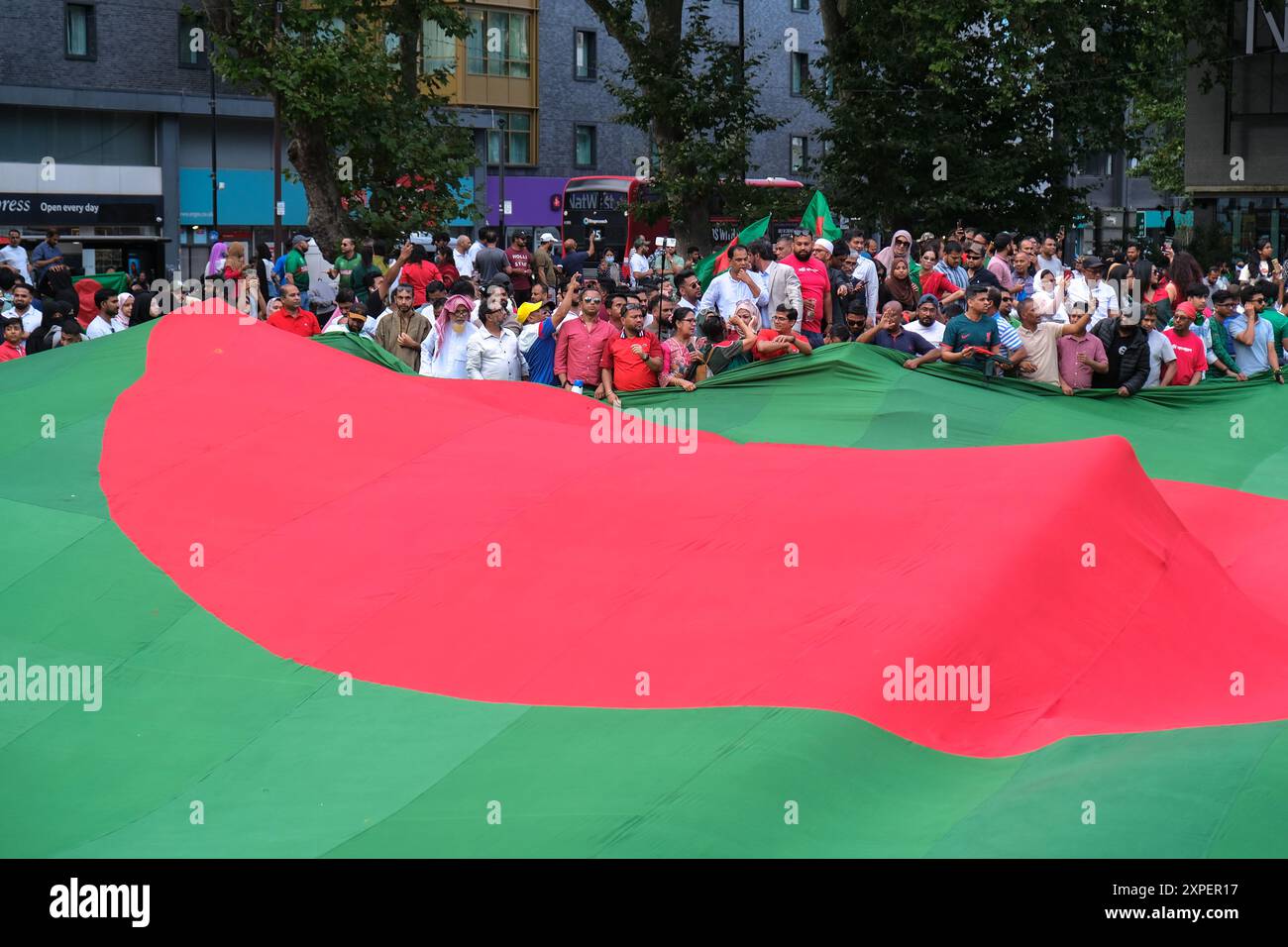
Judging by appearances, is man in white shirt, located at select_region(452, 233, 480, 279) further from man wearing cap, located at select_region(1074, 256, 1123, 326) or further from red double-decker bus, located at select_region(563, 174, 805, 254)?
red double-decker bus, located at select_region(563, 174, 805, 254)

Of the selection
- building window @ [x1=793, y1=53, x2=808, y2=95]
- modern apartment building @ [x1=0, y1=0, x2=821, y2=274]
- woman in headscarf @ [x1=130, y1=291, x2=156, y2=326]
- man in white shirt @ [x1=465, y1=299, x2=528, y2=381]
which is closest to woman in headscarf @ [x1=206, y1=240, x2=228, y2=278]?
woman in headscarf @ [x1=130, y1=291, x2=156, y2=326]

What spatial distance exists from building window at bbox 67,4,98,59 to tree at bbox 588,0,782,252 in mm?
21594

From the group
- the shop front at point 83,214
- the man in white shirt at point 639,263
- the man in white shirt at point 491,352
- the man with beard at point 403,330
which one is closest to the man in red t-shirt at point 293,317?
the man with beard at point 403,330

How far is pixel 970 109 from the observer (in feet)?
98.6

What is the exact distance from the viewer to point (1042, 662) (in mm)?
7359

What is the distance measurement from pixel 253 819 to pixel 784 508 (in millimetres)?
3282

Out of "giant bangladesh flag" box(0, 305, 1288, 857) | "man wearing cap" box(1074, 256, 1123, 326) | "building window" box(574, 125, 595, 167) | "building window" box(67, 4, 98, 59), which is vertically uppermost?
"building window" box(67, 4, 98, 59)

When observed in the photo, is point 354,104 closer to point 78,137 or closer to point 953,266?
point 953,266

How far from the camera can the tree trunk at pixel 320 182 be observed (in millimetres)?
25547

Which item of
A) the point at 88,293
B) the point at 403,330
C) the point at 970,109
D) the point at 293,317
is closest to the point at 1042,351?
the point at 403,330

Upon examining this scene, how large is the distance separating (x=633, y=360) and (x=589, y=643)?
6.48 metres

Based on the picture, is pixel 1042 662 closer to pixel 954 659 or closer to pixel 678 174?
pixel 954 659

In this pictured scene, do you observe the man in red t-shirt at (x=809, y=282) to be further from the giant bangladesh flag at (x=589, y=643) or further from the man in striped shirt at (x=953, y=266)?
the giant bangladesh flag at (x=589, y=643)

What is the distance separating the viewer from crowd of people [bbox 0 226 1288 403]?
13883 mm
